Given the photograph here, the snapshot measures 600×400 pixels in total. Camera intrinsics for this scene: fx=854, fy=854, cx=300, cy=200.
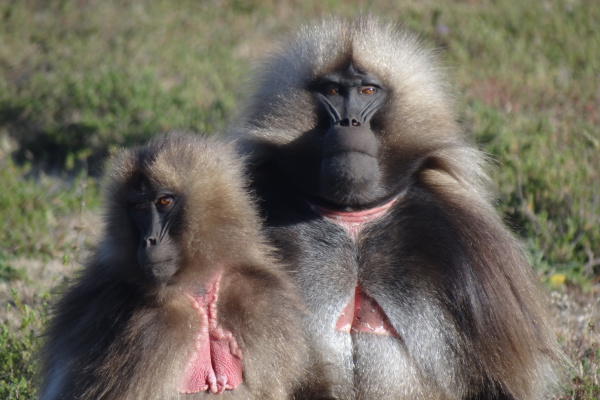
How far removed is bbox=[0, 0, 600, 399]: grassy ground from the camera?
17.0 feet

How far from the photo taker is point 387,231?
3523mm

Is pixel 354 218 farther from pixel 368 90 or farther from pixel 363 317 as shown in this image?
pixel 368 90

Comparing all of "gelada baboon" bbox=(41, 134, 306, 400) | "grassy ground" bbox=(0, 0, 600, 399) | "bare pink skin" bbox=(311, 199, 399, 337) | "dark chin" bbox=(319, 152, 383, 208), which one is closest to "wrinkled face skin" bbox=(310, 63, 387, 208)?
"dark chin" bbox=(319, 152, 383, 208)

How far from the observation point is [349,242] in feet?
11.6

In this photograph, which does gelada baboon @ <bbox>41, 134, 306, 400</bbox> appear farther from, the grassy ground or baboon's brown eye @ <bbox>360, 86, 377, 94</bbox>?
the grassy ground

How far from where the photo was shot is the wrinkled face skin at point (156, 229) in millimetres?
2896

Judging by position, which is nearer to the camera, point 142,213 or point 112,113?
point 142,213

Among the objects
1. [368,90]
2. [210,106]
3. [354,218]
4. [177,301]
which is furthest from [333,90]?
[210,106]

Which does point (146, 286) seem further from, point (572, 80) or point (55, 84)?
point (572, 80)

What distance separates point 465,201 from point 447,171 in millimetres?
191

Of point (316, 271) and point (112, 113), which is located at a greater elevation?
point (316, 271)

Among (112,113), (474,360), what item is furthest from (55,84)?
(474,360)

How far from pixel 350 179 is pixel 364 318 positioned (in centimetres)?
56

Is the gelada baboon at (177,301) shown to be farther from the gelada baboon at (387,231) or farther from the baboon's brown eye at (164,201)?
the gelada baboon at (387,231)
